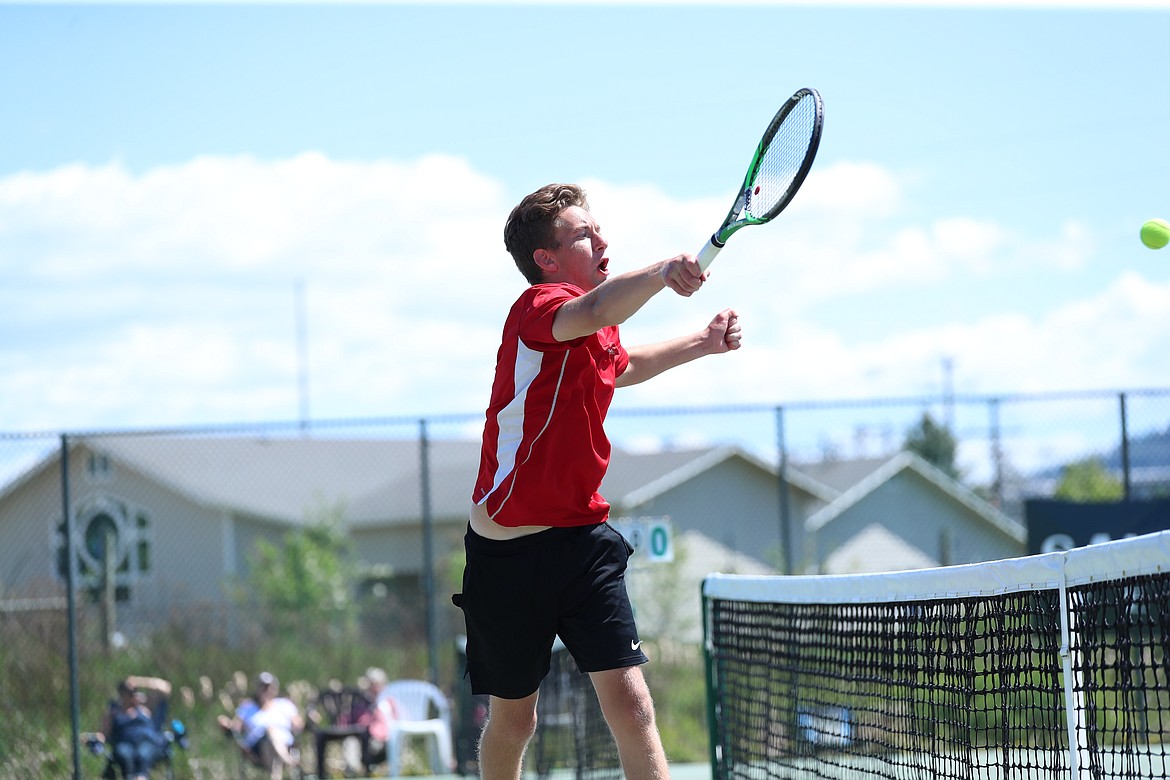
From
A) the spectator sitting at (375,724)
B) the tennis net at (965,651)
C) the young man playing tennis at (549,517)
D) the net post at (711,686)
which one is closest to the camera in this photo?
the tennis net at (965,651)

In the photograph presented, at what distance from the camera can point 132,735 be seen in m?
Answer: 10.1

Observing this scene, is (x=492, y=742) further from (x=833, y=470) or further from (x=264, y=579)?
(x=833, y=470)

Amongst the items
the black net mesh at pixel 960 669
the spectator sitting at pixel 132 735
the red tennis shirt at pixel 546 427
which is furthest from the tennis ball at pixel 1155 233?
the spectator sitting at pixel 132 735

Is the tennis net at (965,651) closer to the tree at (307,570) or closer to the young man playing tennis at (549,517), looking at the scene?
the young man playing tennis at (549,517)

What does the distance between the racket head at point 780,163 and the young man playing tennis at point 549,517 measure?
464 millimetres

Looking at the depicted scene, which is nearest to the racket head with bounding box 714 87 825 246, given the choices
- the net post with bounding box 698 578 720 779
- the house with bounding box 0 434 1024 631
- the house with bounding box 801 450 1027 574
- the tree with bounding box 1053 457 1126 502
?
the net post with bounding box 698 578 720 779

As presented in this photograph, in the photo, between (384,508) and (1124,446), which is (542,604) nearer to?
(1124,446)

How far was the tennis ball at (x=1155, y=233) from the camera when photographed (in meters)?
5.29

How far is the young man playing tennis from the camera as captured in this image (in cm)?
360

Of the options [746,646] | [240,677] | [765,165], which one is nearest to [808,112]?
Result: [765,165]

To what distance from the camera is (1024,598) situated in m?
3.42

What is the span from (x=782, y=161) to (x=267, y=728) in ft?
28.1

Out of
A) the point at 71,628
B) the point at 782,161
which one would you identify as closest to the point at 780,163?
the point at 782,161

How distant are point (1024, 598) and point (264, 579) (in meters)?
20.3
